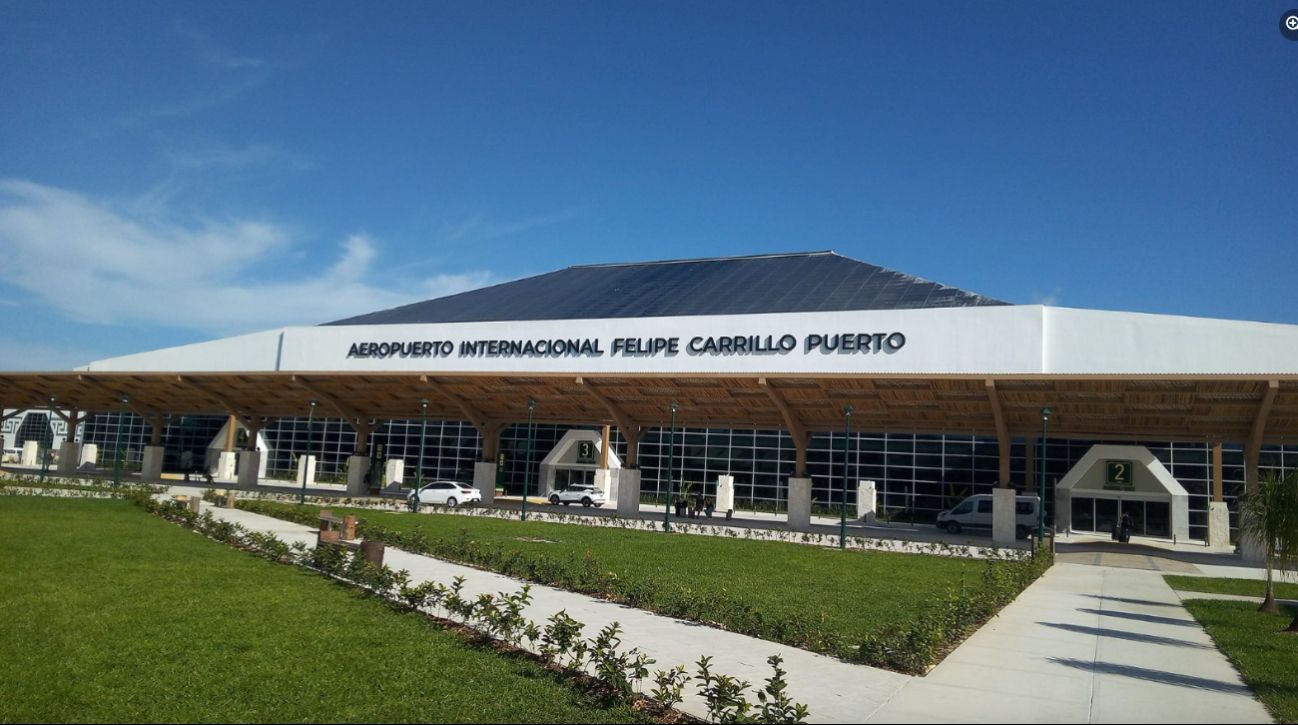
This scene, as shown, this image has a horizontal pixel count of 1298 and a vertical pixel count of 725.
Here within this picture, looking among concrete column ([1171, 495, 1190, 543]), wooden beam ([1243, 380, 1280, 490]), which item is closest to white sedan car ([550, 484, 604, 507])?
concrete column ([1171, 495, 1190, 543])

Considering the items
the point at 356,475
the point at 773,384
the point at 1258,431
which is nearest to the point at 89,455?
the point at 356,475

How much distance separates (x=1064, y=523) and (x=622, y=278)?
2738cm

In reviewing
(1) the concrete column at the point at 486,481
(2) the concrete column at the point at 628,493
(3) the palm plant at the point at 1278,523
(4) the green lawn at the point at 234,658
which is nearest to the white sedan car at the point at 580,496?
(1) the concrete column at the point at 486,481

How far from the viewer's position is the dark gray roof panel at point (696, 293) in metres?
38.5

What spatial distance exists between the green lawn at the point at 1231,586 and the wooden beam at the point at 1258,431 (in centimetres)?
591

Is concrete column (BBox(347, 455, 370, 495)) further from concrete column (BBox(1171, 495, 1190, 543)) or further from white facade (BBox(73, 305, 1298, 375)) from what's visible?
concrete column (BBox(1171, 495, 1190, 543))

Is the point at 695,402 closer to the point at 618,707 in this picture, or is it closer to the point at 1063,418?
the point at 1063,418

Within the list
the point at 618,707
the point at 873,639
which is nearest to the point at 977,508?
the point at 873,639

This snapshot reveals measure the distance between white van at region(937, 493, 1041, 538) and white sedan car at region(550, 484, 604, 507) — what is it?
18148 millimetres

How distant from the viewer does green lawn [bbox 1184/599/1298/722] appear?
8.41 m

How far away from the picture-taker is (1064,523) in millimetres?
39188

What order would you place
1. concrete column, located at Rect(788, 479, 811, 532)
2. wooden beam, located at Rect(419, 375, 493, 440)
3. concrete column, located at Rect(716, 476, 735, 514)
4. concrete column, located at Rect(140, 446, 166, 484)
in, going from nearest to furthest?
1. concrete column, located at Rect(788, 479, 811, 532)
2. wooden beam, located at Rect(419, 375, 493, 440)
3. concrete column, located at Rect(716, 476, 735, 514)
4. concrete column, located at Rect(140, 446, 166, 484)

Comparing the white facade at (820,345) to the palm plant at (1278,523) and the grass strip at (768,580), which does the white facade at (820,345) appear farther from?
the palm plant at (1278,523)

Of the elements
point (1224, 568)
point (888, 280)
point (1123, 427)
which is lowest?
point (1224, 568)
